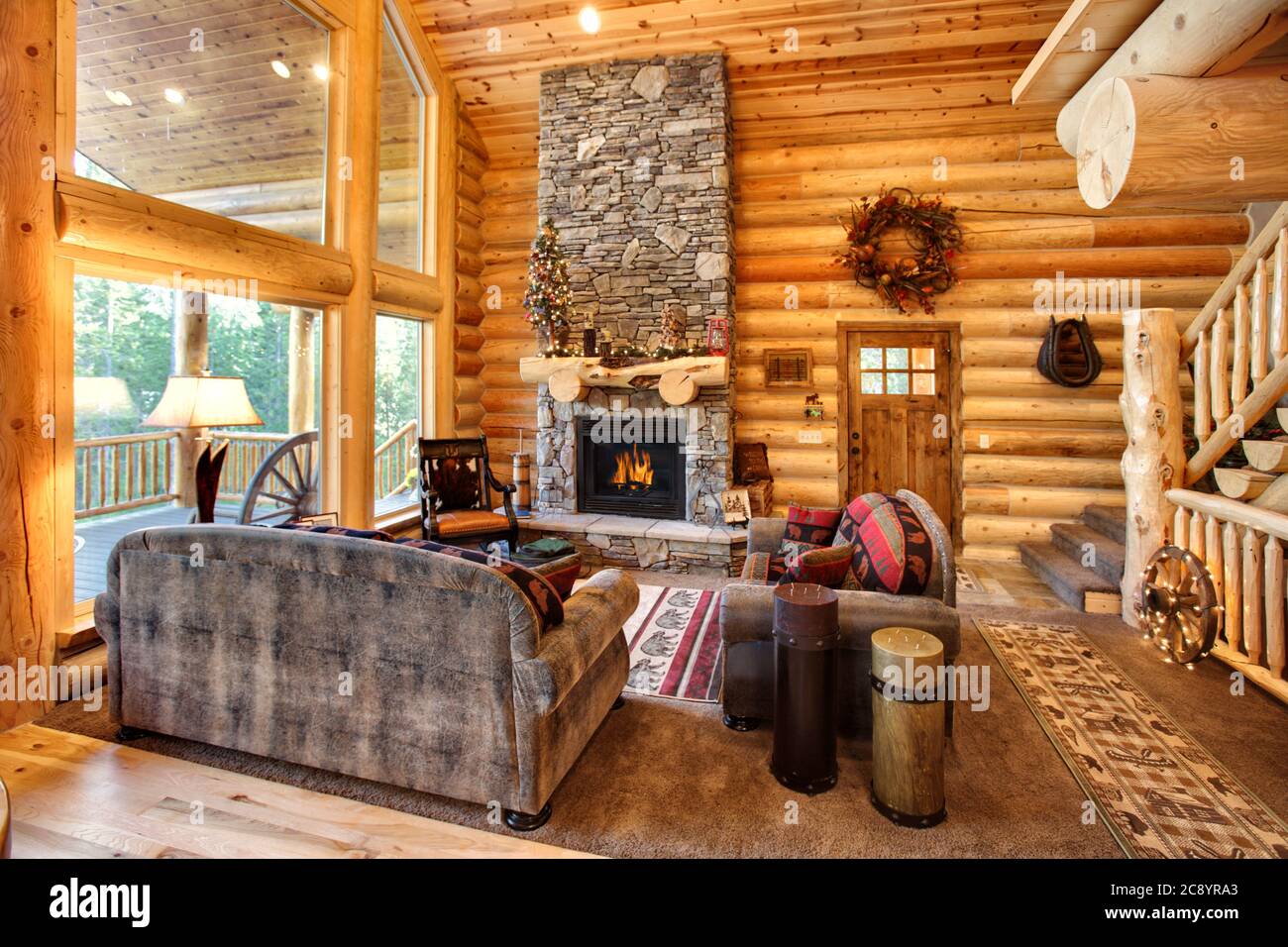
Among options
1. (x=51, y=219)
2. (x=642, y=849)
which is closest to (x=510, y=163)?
(x=51, y=219)

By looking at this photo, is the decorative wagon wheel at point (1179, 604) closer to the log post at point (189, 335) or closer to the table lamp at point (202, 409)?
the table lamp at point (202, 409)

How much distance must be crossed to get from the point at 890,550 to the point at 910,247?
14.4ft

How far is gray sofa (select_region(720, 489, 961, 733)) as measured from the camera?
2625mm

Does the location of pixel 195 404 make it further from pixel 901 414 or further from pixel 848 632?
pixel 901 414

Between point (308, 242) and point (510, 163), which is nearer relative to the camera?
point (308, 242)

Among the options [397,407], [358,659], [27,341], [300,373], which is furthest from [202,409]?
[397,407]

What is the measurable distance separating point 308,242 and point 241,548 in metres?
3.25

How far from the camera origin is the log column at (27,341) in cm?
292

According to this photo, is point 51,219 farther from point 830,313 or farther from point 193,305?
point 830,313

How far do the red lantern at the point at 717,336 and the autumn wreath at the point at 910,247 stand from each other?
157 centimetres

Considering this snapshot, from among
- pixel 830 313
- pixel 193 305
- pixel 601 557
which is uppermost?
pixel 830 313

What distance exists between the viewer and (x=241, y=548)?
245 cm

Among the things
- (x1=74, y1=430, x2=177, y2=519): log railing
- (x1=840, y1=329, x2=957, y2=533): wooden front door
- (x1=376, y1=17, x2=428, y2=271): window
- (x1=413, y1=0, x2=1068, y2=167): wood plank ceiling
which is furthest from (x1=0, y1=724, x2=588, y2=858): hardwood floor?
(x1=413, y1=0, x2=1068, y2=167): wood plank ceiling

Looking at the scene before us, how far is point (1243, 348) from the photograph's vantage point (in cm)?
390
